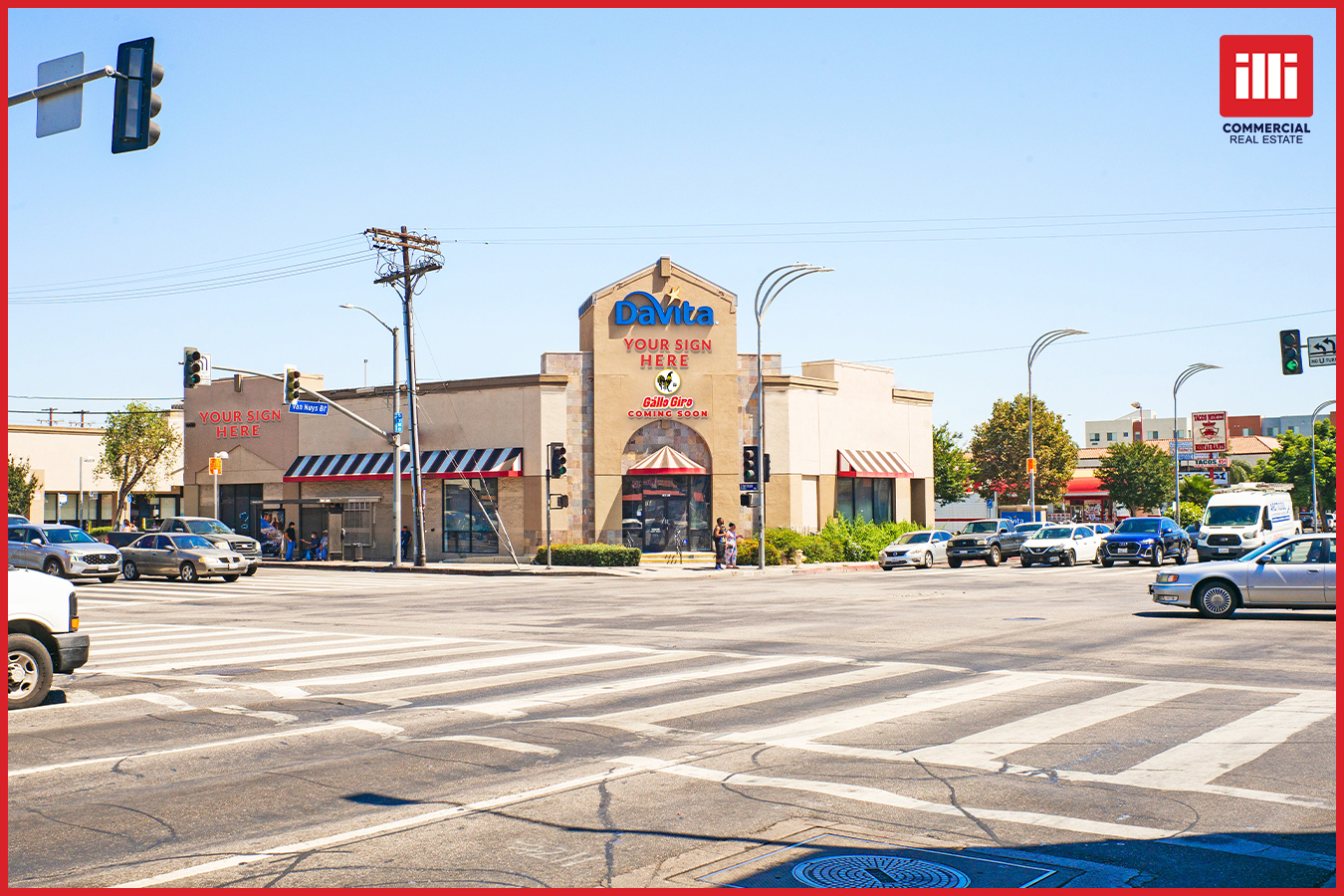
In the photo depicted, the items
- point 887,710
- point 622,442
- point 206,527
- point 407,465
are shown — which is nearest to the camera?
point 887,710

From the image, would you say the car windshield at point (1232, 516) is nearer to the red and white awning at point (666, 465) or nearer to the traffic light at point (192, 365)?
the red and white awning at point (666, 465)

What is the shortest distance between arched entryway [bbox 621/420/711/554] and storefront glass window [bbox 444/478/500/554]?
511 centimetres

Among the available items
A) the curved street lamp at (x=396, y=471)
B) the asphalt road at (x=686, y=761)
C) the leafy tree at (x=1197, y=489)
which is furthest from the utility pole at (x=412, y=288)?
the leafy tree at (x=1197, y=489)

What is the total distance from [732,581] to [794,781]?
2619 cm

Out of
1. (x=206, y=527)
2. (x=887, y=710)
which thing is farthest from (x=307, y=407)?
(x=887, y=710)

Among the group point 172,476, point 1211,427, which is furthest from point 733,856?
point 1211,427

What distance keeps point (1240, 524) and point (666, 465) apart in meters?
19.6

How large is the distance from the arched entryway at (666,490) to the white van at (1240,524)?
1748 cm

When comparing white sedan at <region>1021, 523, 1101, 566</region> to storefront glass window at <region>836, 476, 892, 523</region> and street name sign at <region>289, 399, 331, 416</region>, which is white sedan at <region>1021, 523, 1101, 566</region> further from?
street name sign at <region>289, 399, 331, 416</region>

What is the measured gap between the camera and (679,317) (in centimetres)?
4559

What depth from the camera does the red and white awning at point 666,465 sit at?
146 ft

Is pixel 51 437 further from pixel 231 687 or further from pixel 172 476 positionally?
pixel 231 687

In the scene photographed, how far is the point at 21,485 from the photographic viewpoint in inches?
2518

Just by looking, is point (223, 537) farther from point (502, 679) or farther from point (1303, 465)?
point (1303, 465)
